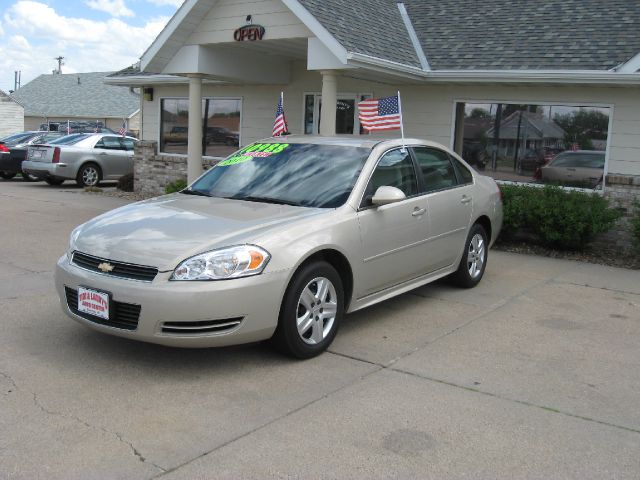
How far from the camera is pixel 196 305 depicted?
14.0 feet

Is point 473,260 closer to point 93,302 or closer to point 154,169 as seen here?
point 93,302

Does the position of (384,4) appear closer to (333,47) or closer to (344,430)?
(333,47)

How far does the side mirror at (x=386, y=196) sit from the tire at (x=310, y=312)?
0.74 meters

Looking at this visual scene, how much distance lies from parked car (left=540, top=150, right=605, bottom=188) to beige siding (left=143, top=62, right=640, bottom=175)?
0.78 feet

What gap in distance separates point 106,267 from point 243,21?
7.21m

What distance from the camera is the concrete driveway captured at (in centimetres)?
346

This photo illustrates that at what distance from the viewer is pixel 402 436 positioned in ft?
12.4

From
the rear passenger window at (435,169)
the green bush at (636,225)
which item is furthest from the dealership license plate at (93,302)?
the green bush at (636,225)

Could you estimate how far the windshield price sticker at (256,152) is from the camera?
619 centimetres

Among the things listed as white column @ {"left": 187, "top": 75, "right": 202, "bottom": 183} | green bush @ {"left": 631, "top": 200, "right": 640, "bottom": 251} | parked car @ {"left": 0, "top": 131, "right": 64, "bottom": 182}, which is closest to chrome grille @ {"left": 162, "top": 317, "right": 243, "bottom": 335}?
green bush @ {"left": 631, "top": 200, "right": 640, "bottom": 251}

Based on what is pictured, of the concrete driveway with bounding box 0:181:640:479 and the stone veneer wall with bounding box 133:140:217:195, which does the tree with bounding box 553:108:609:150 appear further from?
the stone veneer wall with bounding box 133:140:217:195

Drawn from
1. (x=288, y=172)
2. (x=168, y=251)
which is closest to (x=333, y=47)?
(x=288, y=172)

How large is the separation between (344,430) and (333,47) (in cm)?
674

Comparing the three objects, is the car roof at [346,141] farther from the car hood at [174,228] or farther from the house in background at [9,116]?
the house in background at [9,116]
